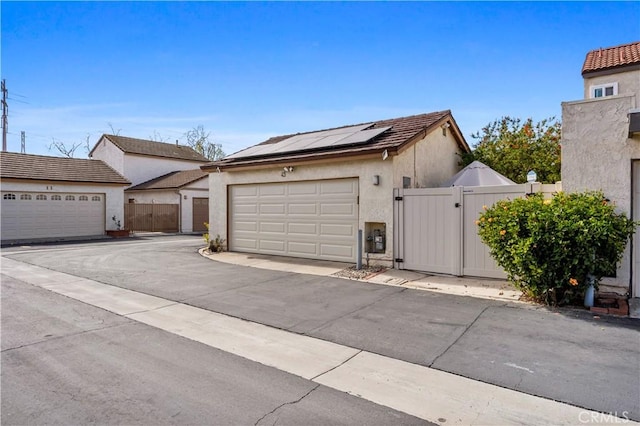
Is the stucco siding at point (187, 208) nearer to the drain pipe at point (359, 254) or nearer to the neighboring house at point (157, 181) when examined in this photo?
the neighboring house at point (157, 181)

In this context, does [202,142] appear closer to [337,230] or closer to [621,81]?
[337,230]

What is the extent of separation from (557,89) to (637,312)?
36.3ft

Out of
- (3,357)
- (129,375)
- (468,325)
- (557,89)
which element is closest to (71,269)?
(3,357)

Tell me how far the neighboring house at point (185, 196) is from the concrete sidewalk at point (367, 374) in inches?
776

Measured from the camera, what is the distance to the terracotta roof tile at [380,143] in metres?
10.0

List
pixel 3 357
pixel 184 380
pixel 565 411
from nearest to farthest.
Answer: pixel 565 411 < pixel 184 380 < pixel 3 357

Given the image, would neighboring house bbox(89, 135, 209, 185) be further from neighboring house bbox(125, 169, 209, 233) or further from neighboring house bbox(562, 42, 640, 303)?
neighboring house bbox(562, 42, 640, 303)

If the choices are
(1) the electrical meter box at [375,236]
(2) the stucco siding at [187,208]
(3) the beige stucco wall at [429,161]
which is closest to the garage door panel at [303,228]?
(1) the electrical meter box at [375,236]

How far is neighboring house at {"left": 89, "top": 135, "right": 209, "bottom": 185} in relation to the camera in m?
29.7

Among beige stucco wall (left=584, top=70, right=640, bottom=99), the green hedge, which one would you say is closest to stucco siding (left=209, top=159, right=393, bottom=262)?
the green hedge

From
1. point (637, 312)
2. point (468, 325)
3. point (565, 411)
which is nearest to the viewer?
point (565, 411)

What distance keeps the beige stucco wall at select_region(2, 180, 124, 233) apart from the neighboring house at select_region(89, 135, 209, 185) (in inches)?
307

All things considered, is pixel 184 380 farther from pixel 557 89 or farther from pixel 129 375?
pixel 557 89

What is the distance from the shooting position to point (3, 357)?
4336 millimetres
